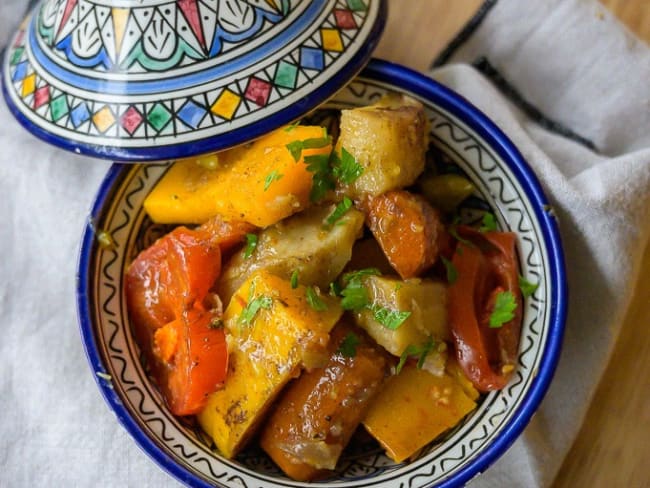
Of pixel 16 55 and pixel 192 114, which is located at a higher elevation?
pixel 192 114

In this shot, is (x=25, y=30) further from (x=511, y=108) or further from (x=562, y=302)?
(x=562, y=302)

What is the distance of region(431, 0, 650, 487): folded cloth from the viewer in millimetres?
1514

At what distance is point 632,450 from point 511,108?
886mm

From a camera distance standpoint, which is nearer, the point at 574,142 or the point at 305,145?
the point at 305,145

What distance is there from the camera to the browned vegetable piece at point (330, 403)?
4.48ft

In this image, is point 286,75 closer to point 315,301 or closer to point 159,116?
point 159,116

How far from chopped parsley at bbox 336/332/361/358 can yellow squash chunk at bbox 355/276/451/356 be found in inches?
1.3

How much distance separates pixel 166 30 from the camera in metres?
1.37

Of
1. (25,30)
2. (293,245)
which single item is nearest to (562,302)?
(293,245)

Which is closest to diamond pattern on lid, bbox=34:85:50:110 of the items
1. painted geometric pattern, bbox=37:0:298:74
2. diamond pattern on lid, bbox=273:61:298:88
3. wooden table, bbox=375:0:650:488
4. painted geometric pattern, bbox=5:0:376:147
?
painted geometric pattern, bbox=5:0:376:147

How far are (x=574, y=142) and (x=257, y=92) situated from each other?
33.0 inches

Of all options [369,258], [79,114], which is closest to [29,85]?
[79,114]

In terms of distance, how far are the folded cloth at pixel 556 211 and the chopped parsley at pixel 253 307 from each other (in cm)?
49

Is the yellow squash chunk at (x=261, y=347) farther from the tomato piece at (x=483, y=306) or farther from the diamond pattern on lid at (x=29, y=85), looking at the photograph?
the diamond pattern on lid at (x=29, y=85)
